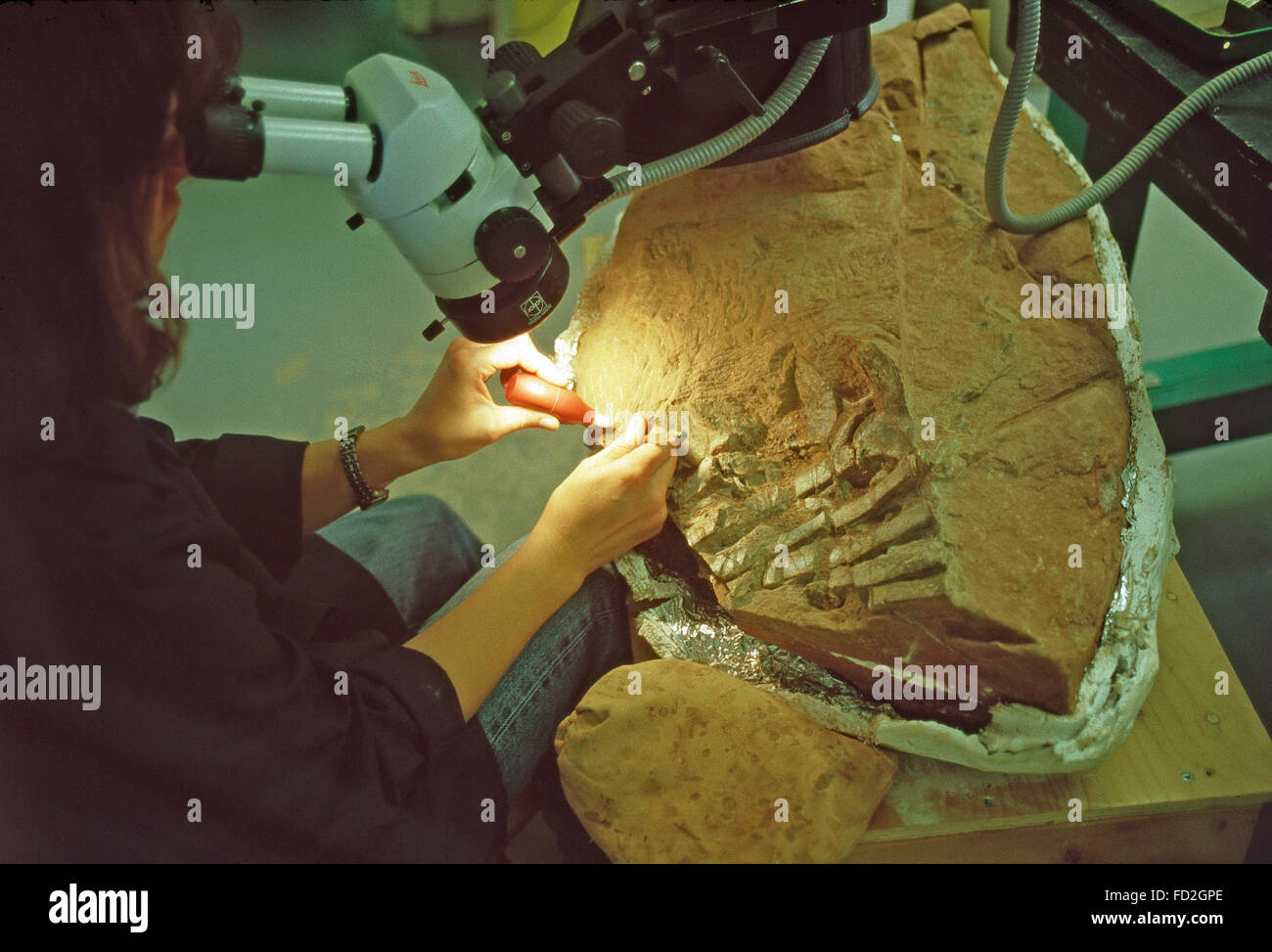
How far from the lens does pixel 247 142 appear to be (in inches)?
31.4

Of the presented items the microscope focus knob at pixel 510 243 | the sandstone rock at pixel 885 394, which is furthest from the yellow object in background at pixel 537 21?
the microscope focus knob at pixel 510 243

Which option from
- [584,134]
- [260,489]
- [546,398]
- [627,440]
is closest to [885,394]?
[627,440]

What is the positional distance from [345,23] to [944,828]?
2286 millimetres

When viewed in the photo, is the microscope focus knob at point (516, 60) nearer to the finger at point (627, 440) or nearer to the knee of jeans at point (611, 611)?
the finger at point (627, 440)

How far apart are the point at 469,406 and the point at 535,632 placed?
370 mm

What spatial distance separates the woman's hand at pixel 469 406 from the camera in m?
1.42

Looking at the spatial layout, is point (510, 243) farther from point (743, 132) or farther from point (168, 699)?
point (168, 699)

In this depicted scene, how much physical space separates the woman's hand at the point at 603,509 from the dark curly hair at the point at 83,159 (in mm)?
568

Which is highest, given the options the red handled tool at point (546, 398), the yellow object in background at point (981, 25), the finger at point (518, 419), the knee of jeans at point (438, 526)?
the yellow object in background at point (981, 25)

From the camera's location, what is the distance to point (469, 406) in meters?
1.45

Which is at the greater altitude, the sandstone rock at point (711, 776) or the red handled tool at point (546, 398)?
the red handled tool at point (546, 398)

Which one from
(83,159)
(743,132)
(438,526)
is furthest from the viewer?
(438,526)
